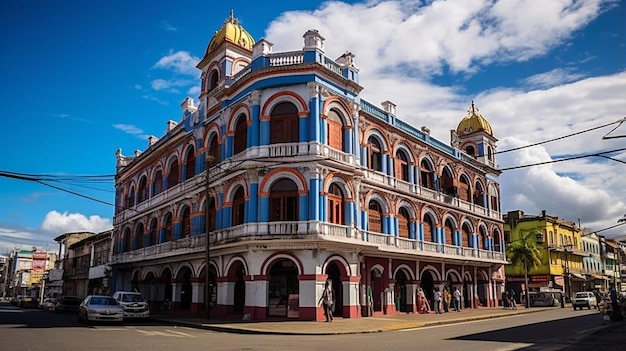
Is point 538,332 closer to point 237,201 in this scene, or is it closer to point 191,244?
point 237,201

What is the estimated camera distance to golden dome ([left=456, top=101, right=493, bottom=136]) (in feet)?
139

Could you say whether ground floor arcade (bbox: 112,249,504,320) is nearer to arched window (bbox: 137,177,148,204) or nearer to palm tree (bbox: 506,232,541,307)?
arched window (bbox: 137,177,148,204)

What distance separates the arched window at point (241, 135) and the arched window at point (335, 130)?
446 centimetres

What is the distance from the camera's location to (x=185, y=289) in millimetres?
32438

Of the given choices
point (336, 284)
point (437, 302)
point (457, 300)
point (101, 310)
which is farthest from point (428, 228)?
point (101, 310)

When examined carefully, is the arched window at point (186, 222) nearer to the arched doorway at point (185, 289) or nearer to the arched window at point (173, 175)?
the arched doorway at point (185, 289)

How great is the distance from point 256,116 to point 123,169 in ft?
77.1

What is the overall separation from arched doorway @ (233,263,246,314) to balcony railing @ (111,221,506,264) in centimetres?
184

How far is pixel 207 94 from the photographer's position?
32250mm

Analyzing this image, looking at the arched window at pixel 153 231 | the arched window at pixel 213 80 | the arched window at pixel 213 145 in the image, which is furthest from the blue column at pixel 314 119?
the arched window at pixel 153 231

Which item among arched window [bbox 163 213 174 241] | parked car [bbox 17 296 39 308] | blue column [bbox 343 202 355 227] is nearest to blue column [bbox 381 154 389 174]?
blue column [bbox 343 202 355 227]

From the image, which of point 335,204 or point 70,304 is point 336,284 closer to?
point 335,204

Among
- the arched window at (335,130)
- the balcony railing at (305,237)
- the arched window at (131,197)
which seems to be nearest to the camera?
the balcony railing at (305,237)

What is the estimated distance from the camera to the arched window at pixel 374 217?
94.8 feet
